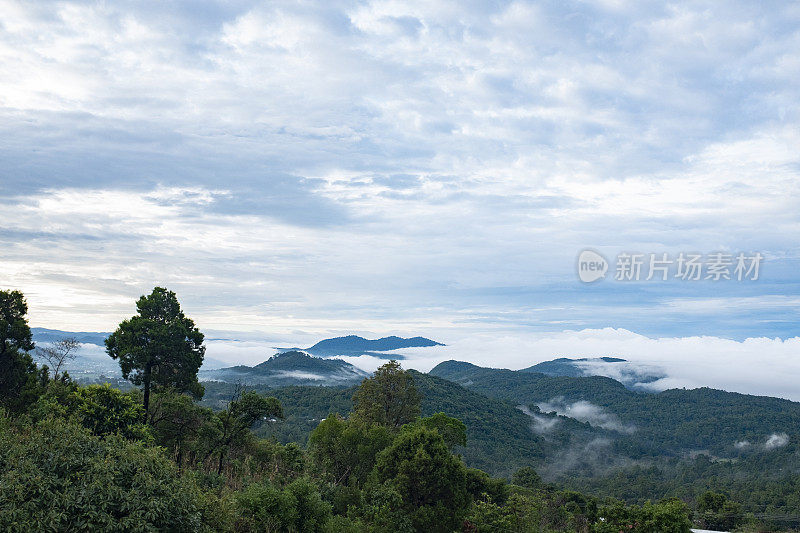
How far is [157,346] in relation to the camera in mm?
27500

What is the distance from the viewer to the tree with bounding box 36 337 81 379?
1308 inches

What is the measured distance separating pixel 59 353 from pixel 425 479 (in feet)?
86.8

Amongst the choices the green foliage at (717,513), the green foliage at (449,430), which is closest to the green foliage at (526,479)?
the green foliage at (717,513)

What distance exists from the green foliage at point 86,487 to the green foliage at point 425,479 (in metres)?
13.4

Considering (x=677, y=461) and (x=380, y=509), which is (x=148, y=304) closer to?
(x=380, y=509)

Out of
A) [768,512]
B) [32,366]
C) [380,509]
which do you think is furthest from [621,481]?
[32,366]

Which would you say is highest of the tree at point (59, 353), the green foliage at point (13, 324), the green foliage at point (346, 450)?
the green foliage at point (13, 324)

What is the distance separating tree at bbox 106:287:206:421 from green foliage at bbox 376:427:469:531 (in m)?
12.1

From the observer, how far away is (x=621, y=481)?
114938 millimetres

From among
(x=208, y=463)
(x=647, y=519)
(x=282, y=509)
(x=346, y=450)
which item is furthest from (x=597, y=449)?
(x=282, y=509)

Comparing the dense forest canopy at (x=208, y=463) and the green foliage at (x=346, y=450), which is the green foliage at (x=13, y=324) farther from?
the green foliage at (x=346, y=450)

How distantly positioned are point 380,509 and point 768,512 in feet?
275

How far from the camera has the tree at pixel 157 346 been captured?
27516 millimetres

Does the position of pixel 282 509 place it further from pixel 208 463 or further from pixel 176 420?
pixel 176 420
